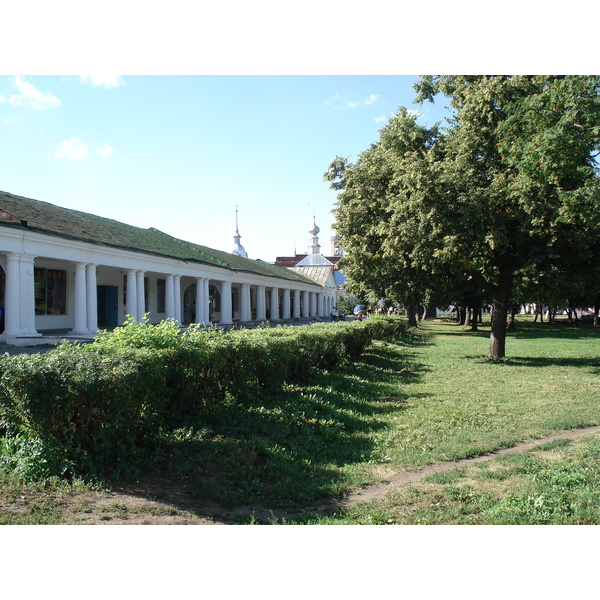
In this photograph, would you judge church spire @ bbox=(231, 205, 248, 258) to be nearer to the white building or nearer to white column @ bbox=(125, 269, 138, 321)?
the white building

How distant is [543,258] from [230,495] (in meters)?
11.6

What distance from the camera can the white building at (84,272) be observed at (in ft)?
50.4

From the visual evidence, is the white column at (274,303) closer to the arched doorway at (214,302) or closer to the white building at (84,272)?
the arched doorway at (214,302)

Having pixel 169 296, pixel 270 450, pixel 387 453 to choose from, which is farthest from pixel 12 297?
pixel 387 453

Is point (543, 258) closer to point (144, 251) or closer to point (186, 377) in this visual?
point (186, 377)

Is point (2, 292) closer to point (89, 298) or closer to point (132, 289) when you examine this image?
point (89, 298)

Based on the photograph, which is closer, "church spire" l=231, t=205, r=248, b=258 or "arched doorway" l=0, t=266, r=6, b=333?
"arched doorway" l=0, t=266, r=6, b=333

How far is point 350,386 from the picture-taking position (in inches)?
420

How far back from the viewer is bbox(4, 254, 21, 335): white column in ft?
49.9

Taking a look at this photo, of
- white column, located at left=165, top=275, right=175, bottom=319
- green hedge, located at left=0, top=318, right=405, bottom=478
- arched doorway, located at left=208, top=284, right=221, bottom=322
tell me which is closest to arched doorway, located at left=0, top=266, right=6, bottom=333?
white column, located at left=165, top=275, right=175, bottom=319

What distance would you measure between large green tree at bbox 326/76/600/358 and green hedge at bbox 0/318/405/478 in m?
8.43

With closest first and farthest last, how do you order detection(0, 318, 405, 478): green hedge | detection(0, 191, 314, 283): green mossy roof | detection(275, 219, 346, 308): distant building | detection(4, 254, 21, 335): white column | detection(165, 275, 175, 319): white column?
detection(0, 318, 405, 478): green hedge → detection(4, 254, 21, 335): white column → detection(0, 191, 314, 283): green mossy roof → detection(165, 275, 175, 319): white column → detection(275, 219, 346, 308): distant building

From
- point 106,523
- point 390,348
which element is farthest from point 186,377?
point 390,348

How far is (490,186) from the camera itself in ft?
44.6
